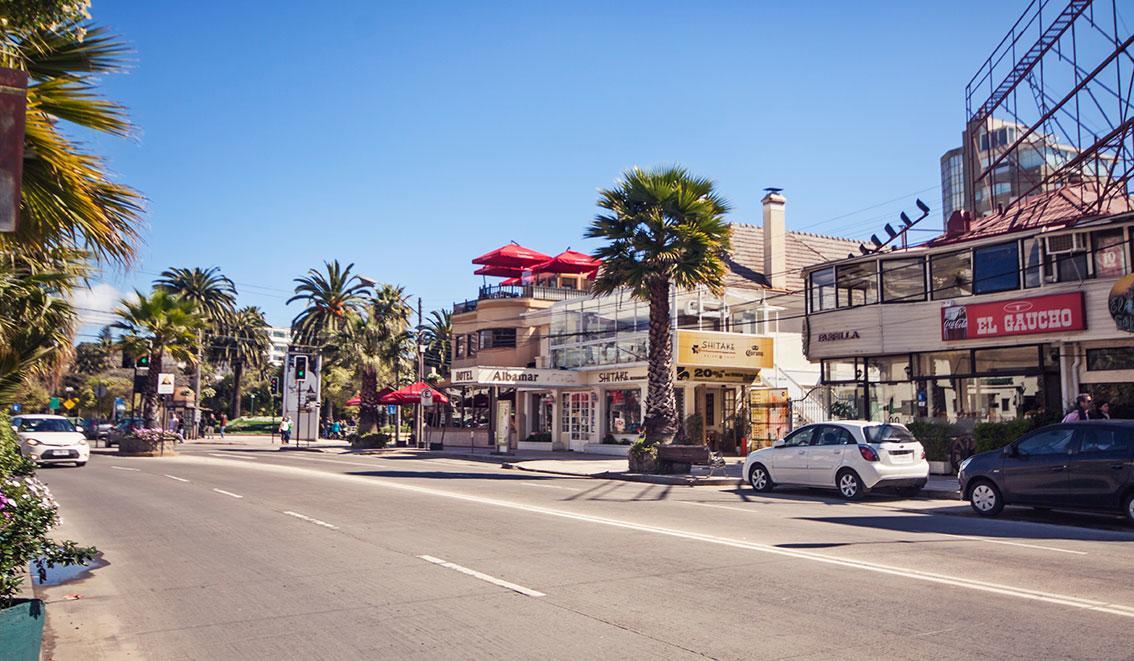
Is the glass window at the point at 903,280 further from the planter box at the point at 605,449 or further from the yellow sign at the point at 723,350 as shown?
the planter box at the point at 605,449

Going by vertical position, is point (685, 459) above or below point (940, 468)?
above

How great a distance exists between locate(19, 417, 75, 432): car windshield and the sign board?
15.5 metres

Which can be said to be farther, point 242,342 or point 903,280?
point 242,342

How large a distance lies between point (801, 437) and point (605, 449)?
19.4 m

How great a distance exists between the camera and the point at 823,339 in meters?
27.2

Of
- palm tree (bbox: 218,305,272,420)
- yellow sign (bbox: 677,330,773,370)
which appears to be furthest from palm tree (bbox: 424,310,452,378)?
yellow sign (bbox: 677,330,773,370)

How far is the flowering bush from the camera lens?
534 cm

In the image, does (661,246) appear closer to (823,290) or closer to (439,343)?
(823,290)

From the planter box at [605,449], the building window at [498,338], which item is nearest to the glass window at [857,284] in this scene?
the planter box at [605,449]

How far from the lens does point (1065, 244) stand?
71.4 feet

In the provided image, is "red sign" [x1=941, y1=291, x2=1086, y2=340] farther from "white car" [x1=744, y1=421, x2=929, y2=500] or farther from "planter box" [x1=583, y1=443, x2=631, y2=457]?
"planter box" [x1=583, y1=443, x2=631, y2=457]

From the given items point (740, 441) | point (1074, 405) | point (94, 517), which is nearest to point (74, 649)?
point (94, 517)

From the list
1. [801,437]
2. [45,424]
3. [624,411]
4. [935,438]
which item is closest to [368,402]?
[624,411]

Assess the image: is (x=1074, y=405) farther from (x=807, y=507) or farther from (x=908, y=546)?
(x=908, y=546)
